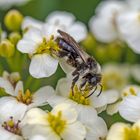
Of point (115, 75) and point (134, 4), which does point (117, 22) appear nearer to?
point (134, 4)

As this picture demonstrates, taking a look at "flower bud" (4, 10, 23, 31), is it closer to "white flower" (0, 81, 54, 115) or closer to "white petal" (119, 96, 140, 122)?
"white flower" (0, 81, 54, 115)

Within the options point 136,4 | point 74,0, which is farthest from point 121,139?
point 74,0

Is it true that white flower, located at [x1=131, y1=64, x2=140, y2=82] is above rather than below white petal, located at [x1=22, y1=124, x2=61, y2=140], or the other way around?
below

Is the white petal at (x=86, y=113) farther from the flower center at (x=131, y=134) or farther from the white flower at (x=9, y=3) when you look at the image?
the white flower at (x=9, y=3)

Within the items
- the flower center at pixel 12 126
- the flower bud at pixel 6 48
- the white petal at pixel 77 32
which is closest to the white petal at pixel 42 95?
the flower center at pixel 12 126

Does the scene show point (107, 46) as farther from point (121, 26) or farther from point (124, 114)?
point (124, 114)

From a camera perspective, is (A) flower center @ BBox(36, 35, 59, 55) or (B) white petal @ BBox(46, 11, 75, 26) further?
(B) white petal @ BBox(46, 11, 75, 26)

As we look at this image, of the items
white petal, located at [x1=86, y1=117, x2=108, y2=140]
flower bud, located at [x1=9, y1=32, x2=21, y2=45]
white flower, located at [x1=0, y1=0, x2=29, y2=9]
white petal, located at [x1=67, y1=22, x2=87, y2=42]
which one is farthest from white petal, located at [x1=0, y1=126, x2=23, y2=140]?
white flower, located at [x1=0, y1=0, x2=29, y2=9]
